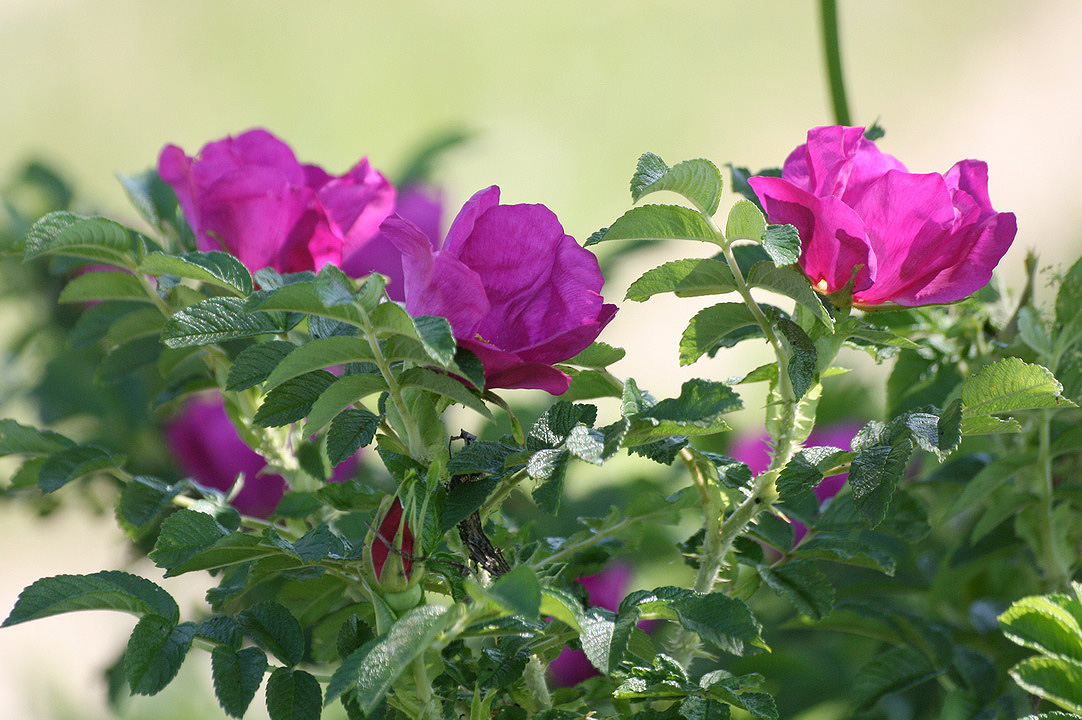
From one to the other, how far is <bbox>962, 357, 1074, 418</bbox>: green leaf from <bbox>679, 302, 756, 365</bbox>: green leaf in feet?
0.21

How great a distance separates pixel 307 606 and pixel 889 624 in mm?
229

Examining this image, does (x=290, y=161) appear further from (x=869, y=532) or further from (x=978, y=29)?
(x=978, y=29)

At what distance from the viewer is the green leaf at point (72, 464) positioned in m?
0.39

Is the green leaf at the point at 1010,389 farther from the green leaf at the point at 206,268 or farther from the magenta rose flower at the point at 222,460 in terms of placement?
the magenta rose flower at the point at 222,460

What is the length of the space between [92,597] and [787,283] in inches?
8.2

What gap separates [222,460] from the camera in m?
0.59

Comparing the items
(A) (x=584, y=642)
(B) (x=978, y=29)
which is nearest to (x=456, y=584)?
(A) (x=584, y=642)

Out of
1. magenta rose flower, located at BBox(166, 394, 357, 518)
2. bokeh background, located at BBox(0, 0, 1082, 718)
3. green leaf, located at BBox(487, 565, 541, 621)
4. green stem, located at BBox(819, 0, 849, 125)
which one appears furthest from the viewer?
bokeh background, located at BBox(0, 0, 1082, 718)

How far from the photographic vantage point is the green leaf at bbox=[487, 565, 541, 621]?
23 cm

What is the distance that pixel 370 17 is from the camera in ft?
9.14

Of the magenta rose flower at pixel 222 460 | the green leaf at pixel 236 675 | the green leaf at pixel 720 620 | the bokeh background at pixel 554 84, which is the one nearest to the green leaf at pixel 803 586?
the green leaf at pixel 720 620

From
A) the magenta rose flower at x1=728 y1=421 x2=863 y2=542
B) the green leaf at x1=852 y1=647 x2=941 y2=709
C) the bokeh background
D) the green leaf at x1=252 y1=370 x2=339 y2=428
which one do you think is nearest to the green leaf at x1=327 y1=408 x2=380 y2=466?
the green leaf at x1=252 y1=370 x2=339 y2=428

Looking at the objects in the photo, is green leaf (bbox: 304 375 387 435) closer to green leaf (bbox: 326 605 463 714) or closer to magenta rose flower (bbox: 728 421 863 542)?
green leaf (bbox: 326 605 463 714)

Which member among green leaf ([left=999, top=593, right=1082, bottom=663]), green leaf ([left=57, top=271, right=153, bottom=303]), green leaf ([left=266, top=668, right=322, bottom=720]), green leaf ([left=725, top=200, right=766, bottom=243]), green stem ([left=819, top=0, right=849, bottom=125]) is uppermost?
green stem ([left=819, top=0, right=849, bottom=125])
